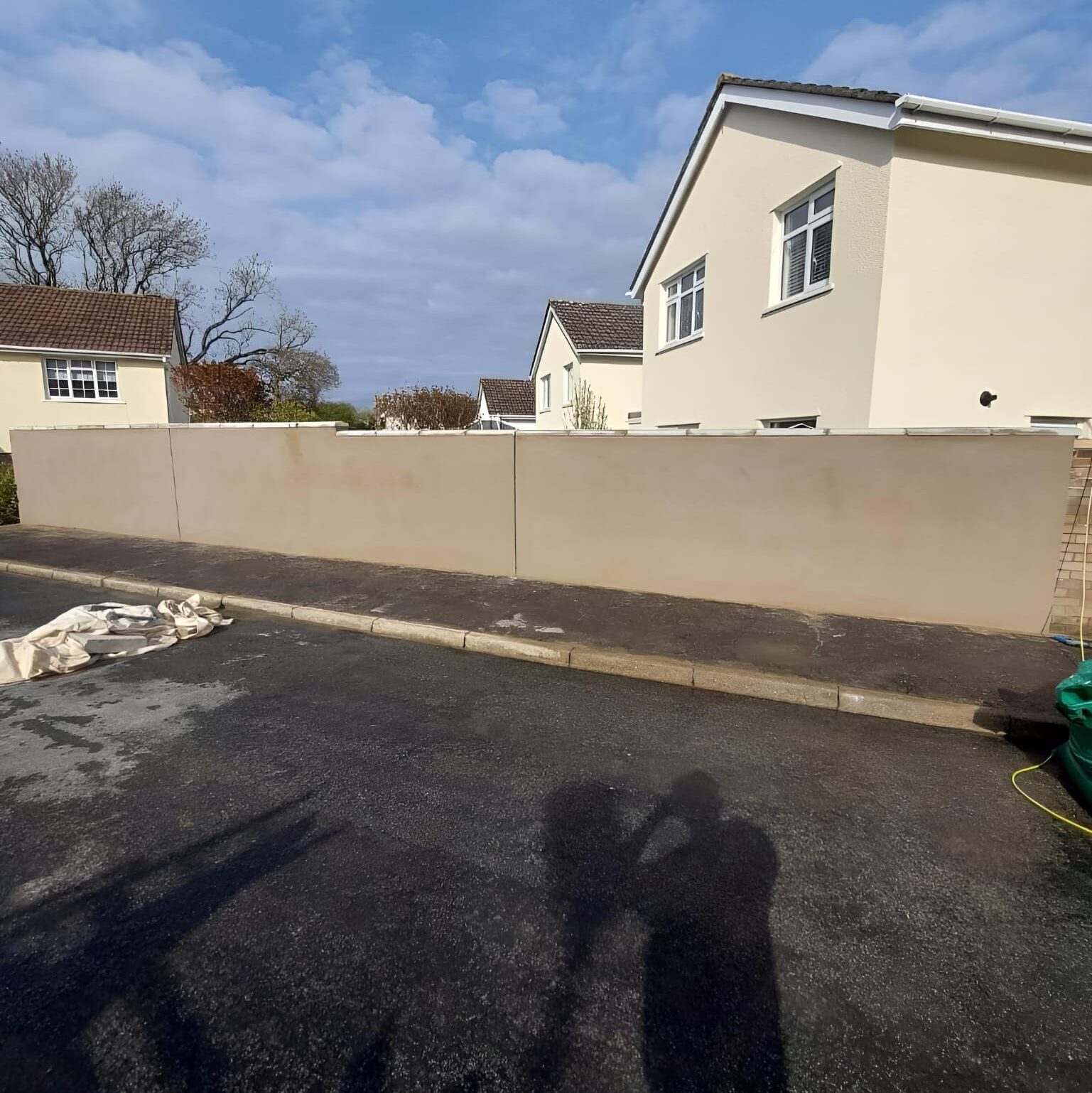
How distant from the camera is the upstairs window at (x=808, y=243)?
8.81 m

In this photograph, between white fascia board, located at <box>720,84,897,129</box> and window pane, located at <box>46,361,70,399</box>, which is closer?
white fascia board, located at <box>720,84,897,129</box>

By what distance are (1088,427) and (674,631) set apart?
6924mm

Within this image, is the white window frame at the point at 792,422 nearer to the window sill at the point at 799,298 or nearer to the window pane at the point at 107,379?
the window sill at the point at 799,298

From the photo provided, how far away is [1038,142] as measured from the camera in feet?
24.3

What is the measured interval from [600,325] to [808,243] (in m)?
13.2

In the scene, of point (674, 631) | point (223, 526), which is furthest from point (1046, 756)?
point (223, 526)

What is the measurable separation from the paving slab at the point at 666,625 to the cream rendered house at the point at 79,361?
1672 cm

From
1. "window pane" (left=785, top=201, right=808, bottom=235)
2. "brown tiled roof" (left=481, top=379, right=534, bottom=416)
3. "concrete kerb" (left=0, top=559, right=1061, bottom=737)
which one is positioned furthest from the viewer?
"brown tiled roof" (left=481, top=379, right=534, bottom=416)

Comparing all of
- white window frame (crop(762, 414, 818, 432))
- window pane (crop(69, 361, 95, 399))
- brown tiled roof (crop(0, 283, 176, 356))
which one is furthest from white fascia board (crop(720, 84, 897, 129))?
window pane (crop(69, 361, 95, 399))

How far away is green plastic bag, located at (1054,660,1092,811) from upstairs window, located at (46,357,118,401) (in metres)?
28.3

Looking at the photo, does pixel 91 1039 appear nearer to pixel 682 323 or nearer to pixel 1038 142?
pixel 1038 142

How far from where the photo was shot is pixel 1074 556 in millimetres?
5500

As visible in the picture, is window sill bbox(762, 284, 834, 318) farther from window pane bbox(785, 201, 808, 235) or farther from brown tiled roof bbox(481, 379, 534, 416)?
brown tiled roof bbox(481, 379, 534, 416)

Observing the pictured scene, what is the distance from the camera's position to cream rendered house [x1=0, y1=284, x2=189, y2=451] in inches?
829
